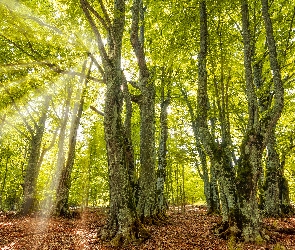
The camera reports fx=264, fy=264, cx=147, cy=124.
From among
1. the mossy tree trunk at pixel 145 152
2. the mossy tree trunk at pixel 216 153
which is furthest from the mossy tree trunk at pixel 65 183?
the mossy tree trunk at pixel 216 153

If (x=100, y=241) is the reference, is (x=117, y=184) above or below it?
above

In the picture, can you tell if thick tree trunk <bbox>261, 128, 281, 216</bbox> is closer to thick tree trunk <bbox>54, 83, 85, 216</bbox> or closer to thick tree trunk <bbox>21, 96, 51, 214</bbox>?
thick tree trunk <bbox>54, 83, 85, 216</bbox>

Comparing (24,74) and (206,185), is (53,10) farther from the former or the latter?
(206,185)

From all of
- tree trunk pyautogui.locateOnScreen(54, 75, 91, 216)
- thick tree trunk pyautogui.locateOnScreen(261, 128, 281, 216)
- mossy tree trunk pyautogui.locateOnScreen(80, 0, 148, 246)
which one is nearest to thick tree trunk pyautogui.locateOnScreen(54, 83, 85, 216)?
tree trunk pyautogui.locateOnScreen(54, 75, 91, 216)

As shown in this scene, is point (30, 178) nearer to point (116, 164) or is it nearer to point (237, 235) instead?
point (116, 164)

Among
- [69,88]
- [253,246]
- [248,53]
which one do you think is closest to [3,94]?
[69,88]

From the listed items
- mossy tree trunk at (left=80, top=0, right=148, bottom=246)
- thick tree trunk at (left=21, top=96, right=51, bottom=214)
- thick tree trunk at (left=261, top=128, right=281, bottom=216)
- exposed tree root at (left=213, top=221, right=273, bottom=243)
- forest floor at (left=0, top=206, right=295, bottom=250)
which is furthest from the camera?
thick tree trunk at (left=21, top=96, right=51, bottom=214)

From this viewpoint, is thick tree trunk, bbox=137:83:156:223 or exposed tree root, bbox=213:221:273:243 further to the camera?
thick tree trunk, bbox=137:83:156:223

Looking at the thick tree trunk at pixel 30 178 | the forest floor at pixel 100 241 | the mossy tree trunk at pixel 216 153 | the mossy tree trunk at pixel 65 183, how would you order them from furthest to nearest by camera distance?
1. the thick tree trunk at pixel 30 178
2. the mossy tree trunk at pixel 65 183
3. the mossy tree trunk at pixel 216 153
4. the forest floor at pixel 100 241

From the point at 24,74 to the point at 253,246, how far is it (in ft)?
48.0

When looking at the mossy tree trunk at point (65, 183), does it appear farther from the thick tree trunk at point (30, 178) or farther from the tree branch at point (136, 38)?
the tree branch at point (136, 38)

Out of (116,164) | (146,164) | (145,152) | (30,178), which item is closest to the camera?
(116,164)

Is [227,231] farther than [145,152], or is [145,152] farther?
[145,152]

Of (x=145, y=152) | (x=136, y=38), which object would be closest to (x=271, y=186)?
(x=145, y=152)
